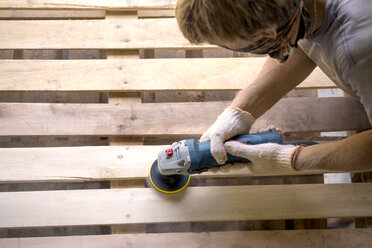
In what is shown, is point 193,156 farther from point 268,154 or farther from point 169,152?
point 268,154

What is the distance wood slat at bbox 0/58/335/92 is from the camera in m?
1.56

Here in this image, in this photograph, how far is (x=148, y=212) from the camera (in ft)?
4.74

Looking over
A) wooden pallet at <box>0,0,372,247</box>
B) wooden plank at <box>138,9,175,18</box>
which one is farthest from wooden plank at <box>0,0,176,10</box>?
wooden plank at <box>138,9,175,18</box>

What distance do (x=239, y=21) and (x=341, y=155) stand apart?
0.58 metres

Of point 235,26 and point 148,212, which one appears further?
point 148,212

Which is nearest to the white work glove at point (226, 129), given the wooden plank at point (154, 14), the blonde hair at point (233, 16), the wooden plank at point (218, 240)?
the wooden plank at point (218, 240)

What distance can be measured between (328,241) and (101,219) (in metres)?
0.99

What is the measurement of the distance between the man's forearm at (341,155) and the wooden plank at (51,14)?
125cm

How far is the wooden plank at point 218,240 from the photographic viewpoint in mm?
1403

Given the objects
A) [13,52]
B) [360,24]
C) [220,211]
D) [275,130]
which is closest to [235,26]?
[360,24]

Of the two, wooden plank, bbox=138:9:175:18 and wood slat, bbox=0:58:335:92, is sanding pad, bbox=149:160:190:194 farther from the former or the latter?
wooden plank, bbox=138:9:175:18

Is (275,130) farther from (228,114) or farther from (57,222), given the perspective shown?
(57,222)

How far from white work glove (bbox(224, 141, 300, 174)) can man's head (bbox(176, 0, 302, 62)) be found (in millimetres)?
458

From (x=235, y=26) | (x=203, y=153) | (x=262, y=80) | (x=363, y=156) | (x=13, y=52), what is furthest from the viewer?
(x=13, y=52)
